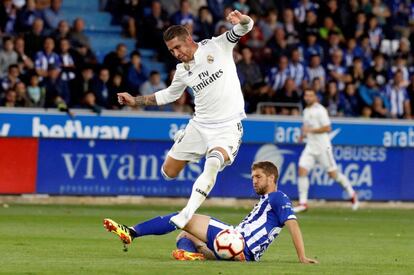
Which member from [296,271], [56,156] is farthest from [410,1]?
[296,271]

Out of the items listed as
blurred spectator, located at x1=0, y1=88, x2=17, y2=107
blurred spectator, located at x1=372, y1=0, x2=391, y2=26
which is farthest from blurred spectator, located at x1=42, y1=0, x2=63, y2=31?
blurred spectator, located at x1=372, y1=0, x2=391, y2=26

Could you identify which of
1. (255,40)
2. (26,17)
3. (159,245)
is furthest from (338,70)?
(159,245)

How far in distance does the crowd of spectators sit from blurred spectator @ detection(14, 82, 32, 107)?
0.02m

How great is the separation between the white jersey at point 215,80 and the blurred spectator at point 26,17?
1242cm

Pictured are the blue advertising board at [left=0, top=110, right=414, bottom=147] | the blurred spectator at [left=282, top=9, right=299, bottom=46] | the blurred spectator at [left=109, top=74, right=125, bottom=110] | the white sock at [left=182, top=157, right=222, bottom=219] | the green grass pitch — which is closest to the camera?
the green grass pitch

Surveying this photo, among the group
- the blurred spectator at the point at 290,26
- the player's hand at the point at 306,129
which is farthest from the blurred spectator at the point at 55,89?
the blurred spectator at the point at 290,26

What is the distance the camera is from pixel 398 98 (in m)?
29.3

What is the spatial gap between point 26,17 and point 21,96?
104 inches

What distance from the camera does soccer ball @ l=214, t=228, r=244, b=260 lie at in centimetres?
1268

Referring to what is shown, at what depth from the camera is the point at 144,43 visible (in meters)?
28.9

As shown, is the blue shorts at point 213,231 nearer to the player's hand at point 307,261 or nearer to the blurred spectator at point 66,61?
the player's hand at point 307,261

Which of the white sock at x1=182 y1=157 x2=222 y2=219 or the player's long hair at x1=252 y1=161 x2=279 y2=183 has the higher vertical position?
the player's long hair at x1=252 y1=161 x2=279 y2=183

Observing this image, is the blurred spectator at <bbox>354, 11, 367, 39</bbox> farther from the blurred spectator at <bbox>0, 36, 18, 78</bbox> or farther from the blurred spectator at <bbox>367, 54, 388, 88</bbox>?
the blurred spectator at <bbox>0, 36, 18, 78</bbox>

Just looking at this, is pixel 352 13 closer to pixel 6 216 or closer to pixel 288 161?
pixel 288 161
